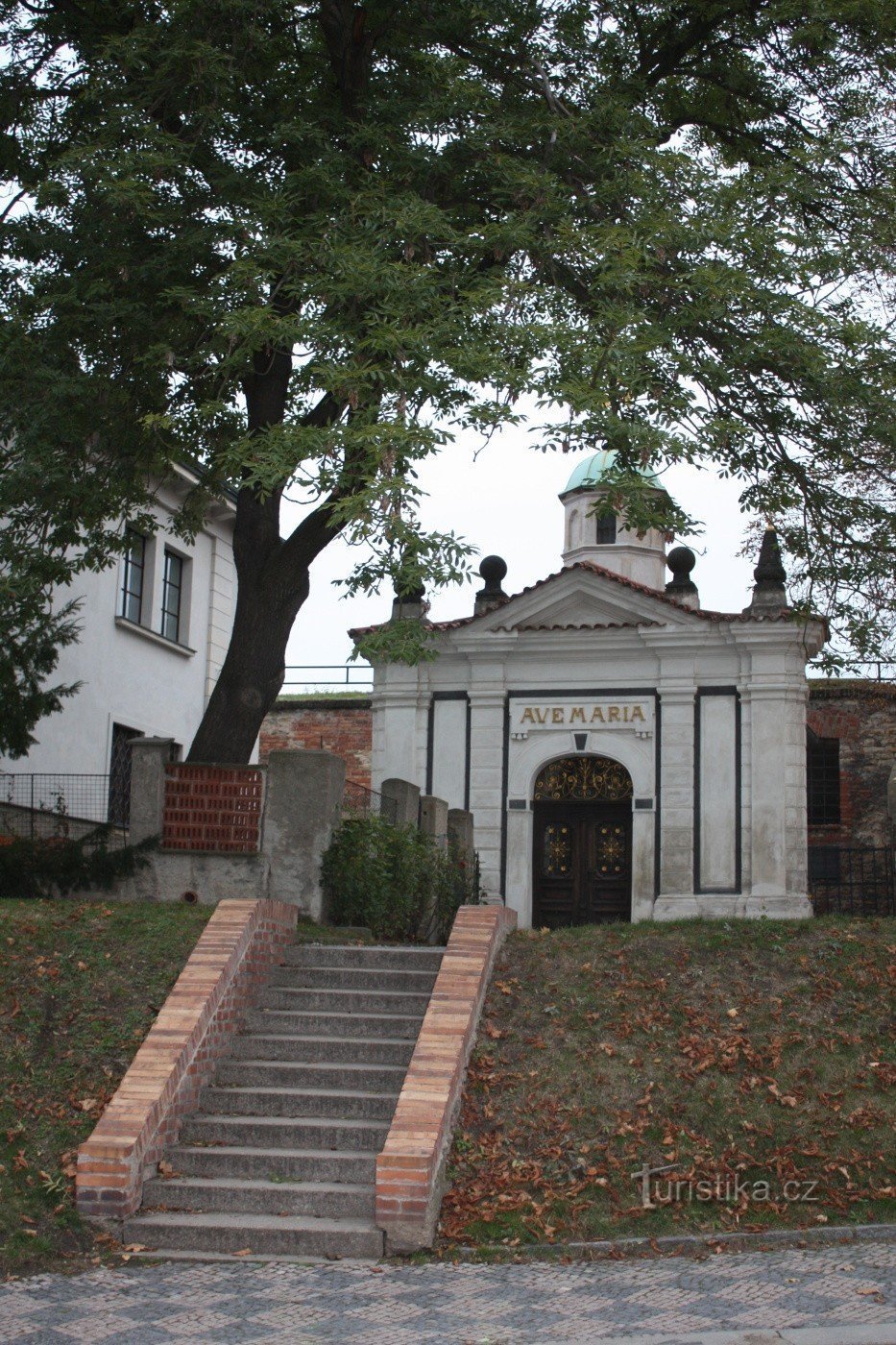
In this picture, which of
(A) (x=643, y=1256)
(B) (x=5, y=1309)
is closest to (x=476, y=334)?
(A) (x=643, y=1256)

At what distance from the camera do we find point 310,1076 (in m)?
10.3

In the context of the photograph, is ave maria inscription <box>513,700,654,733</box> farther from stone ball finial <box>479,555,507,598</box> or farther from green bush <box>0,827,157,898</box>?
green bush <box>0,827,157,898</box>

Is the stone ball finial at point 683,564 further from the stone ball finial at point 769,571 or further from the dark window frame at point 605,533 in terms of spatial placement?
the dark window frame at point 605,533

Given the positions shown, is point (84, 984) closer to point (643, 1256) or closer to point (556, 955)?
point (556, 955)

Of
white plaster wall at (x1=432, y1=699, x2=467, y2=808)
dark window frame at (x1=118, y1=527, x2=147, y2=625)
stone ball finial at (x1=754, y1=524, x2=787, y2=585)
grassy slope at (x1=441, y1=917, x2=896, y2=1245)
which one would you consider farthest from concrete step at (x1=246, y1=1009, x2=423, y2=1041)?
dark window frame at (x1=118, y1=527, x2=147, y2=625)

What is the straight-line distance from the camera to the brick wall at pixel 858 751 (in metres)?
29.9

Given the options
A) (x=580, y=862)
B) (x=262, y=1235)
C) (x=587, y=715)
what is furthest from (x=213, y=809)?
(x=580, y=862)

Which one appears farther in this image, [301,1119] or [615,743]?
[615,743]

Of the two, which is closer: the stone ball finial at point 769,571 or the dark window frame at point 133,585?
the stone ball finial at point 769,571

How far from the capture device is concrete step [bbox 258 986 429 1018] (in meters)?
11.3

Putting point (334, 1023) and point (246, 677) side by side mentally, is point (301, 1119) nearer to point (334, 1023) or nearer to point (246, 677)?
point (334, 1023)

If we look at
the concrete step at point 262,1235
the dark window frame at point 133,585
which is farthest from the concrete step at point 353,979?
the dark window frame at point 133,585

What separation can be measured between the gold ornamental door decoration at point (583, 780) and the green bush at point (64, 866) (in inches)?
345

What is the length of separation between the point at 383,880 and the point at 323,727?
18503 millimetres
